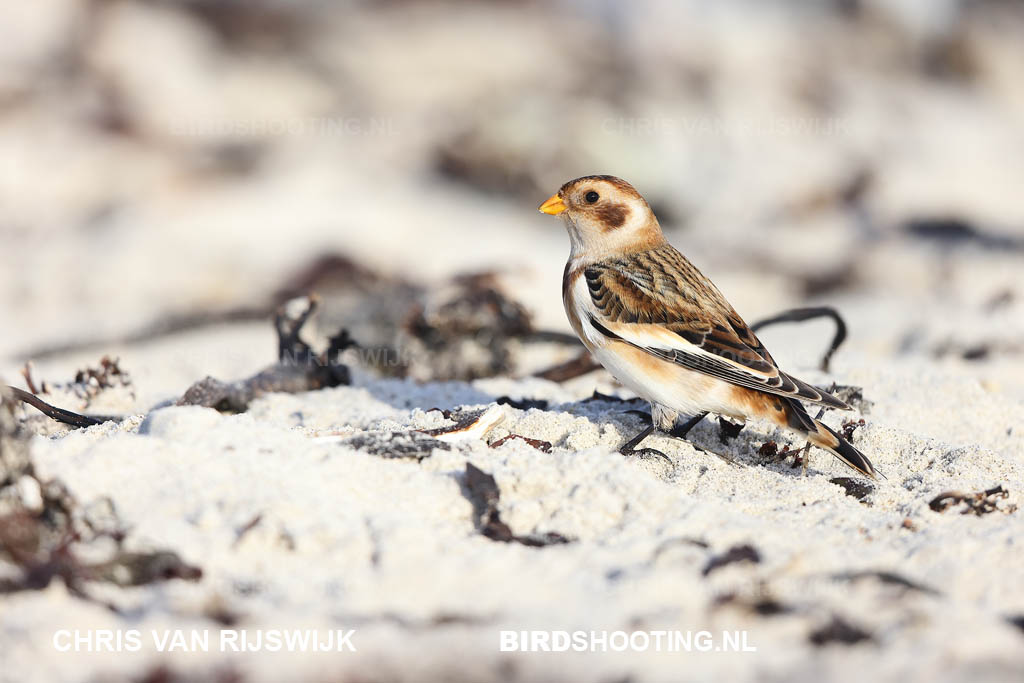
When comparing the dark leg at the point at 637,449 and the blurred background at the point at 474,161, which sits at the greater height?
the blurred background at the point at 474,161

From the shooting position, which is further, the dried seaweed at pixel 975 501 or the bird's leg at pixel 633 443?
the bird's leg at pixel 633 443

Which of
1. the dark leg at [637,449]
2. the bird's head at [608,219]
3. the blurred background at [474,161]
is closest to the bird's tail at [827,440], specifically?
the dark leg at [637,449]

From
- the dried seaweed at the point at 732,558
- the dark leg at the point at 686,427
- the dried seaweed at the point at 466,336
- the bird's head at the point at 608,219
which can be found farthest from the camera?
the dried seaweed at the point at 466,336

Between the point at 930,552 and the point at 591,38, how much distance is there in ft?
26.8

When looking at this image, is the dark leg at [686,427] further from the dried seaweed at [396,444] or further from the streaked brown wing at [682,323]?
the dried seaweed at [396,444]

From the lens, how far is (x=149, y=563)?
6.88 ft

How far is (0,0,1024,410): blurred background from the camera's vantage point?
6.18 m

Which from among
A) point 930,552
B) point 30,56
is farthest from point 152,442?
point 30,56

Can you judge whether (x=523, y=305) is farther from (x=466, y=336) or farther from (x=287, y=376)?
A: (x=287, y=376)

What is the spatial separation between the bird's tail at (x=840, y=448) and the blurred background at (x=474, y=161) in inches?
67.4

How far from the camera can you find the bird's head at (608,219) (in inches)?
159

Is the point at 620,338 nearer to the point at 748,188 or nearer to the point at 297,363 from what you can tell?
the point at 297,363

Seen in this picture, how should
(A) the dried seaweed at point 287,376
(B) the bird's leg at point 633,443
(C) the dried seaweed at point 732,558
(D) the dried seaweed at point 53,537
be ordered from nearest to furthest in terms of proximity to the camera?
(D) the dried seaweed at point 53,537
(C) the dried seaweed at point 732,558
(B) the bird's leg at point 633,443
(A) the dried seaweed at point 287,376

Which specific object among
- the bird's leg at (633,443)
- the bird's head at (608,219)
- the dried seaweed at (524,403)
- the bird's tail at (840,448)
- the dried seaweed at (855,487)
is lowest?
the dried seaweed at (855,487)
